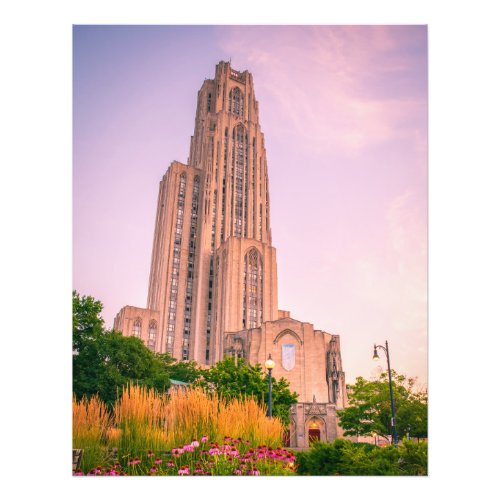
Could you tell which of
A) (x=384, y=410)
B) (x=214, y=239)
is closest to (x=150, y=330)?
(x=214, y=239)

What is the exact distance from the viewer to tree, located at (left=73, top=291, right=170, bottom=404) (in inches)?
837

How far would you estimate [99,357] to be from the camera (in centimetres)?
2275

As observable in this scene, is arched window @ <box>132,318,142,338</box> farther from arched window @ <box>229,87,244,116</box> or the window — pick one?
arched window @ <box>229,87,244,116</box>

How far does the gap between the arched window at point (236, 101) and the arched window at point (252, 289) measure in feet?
101

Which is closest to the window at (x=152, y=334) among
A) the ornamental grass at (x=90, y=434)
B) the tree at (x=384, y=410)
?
the tree at (x=384, y=410)

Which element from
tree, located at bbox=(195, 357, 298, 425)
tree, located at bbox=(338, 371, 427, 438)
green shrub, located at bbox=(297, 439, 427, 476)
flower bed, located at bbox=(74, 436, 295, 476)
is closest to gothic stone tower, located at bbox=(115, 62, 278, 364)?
tree, located at bbox=(195, 357, 298, 425)

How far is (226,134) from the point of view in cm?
7931

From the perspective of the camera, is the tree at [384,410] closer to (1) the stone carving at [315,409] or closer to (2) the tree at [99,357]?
(1) the stone carving at [315,409]

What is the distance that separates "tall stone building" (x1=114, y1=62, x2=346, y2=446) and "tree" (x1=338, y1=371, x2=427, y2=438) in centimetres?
3062

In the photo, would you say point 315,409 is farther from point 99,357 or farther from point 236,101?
point 236,101

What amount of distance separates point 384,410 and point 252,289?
136 feet

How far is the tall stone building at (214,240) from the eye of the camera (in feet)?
217

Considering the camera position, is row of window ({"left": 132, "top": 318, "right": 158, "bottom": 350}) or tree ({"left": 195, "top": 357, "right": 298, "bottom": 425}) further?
row of window ({"left": 132, "top": 318, "right": 158, "bottom": 350})
